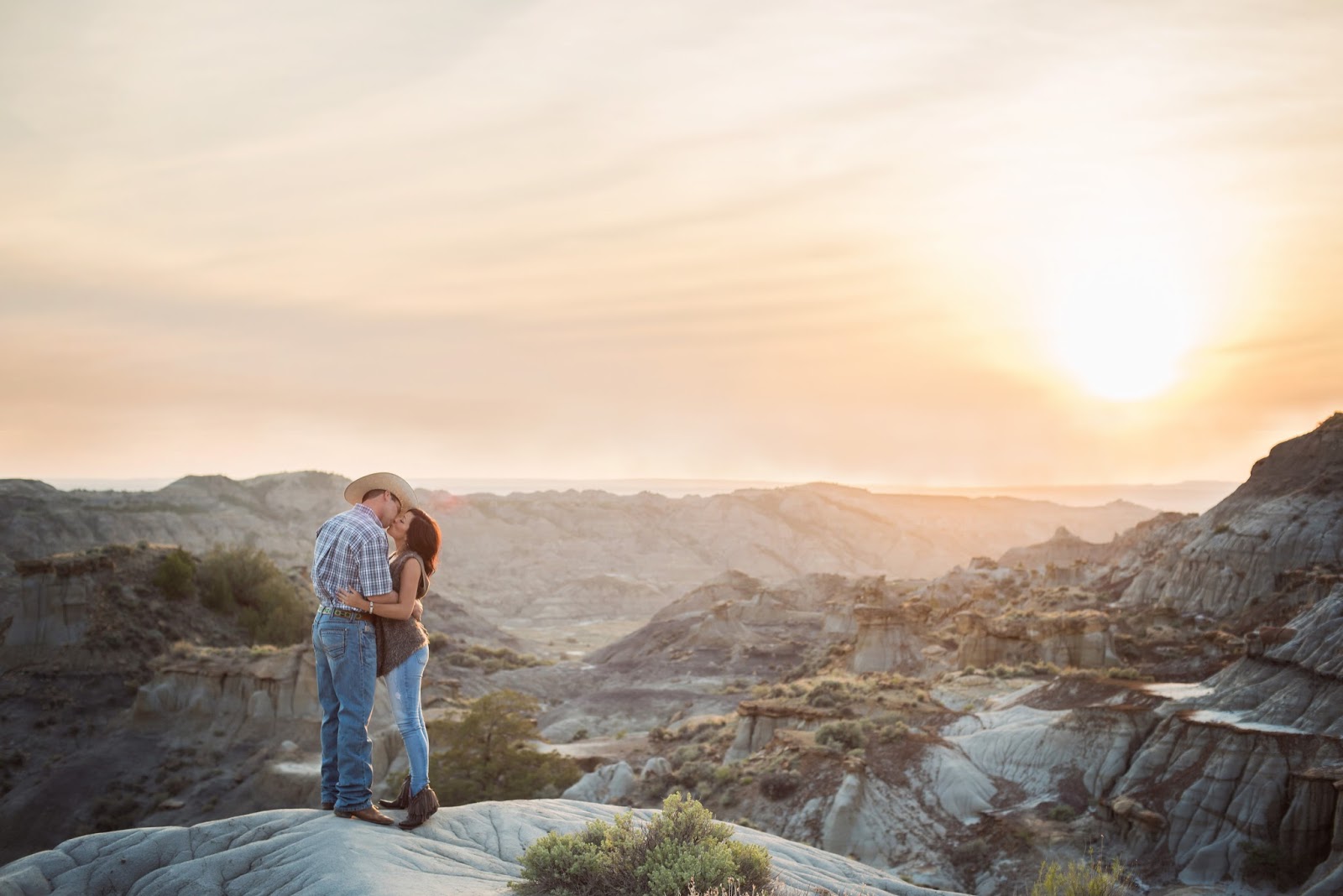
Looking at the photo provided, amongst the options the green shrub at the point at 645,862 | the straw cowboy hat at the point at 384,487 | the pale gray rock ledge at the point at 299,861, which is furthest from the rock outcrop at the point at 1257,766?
the straw cowboy hat at the point at 384,487

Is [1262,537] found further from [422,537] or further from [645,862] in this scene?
[422,537]

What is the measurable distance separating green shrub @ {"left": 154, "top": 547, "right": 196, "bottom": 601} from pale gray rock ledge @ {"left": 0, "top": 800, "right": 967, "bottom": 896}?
4274 cm

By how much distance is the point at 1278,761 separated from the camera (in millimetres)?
20156

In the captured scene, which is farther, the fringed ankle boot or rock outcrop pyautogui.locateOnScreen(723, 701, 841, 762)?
rock outcrop pyautogui.locateOnScreen(723, 701, 841, 762)

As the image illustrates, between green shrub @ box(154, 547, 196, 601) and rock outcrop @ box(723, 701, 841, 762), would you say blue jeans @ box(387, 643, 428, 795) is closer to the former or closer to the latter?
rock outcrop @ box(723, 701, 841, 762)

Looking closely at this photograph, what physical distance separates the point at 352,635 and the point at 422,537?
1.06 m

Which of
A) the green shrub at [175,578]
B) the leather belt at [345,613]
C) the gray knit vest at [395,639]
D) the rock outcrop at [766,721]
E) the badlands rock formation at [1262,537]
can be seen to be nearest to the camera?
the leather belt at [345,613]

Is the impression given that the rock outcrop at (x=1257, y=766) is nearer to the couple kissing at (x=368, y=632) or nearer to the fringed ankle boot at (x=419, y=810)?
the fringed ankle boot at (x=419, y=810)

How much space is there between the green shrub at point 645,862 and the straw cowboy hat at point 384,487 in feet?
10.9

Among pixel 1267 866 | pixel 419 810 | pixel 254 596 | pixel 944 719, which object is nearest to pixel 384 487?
pixel 419 810

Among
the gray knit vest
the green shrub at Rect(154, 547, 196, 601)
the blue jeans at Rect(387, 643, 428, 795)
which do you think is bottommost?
the green shrub at Rect(154, 547, 196, 601)

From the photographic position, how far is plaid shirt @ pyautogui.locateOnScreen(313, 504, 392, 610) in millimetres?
7812

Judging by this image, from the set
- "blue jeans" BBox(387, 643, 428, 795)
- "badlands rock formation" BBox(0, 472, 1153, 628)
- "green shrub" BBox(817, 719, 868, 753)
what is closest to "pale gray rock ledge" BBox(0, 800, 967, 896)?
"blue jeans" BBox(387, 643, 428, 795)

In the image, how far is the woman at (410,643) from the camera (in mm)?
8133
